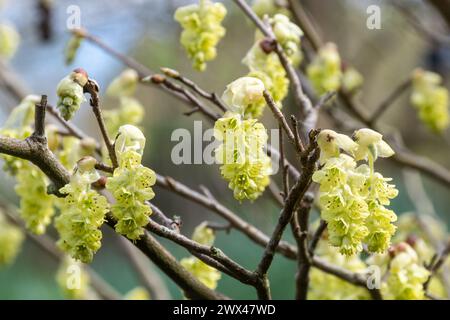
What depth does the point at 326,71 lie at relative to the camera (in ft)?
8.30

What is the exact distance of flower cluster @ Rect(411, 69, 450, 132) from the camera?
275 centimetres

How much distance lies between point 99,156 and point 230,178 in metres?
0.78

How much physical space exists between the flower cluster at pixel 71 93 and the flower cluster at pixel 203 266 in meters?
0.59

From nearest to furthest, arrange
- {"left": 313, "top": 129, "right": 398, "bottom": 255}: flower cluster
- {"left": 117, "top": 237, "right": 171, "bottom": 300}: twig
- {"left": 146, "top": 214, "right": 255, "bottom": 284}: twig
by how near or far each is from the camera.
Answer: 1. {"left": 313, "top": 129, "right": 398, "bottom": 255}: flower cluster
2. {"left": 146, "top": 214, "right": 255, "bottom": 284}: twig
3. {"left": 117, "top": 237, "right": 171, "bottom": 300}: twig

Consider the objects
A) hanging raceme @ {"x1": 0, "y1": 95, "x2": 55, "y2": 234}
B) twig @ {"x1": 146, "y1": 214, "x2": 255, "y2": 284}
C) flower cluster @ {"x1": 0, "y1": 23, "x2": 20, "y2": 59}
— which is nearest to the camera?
twig @ {"x1": 146, "y1": 214, "x2": 255, "y2": 284}

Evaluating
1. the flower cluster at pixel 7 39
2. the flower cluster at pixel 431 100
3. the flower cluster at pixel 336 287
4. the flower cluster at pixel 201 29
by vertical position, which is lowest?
the flower cluster at pixel 336 287

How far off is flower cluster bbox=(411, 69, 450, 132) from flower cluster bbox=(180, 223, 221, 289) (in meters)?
1.36

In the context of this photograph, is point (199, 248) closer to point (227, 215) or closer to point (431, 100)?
point (227, 215)

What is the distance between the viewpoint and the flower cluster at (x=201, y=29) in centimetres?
177

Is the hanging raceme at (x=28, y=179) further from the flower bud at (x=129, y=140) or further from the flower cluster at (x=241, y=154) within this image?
the flower cluster at (x=241, y=154)

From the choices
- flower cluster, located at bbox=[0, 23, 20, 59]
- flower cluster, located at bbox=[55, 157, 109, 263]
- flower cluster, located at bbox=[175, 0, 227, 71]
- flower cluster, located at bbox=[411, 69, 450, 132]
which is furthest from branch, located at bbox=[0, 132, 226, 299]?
flower cluster, located at bbox=[0, 23, 20, 59]

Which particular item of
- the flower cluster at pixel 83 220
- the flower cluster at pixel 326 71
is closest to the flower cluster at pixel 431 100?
the flower cluster at pixel 326 71

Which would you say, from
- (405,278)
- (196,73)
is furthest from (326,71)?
(196,73)

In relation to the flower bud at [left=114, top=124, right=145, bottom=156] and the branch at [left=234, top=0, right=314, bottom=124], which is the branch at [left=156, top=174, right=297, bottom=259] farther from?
the flower bud at [left=114, top=124, right=145, bottom=156]
